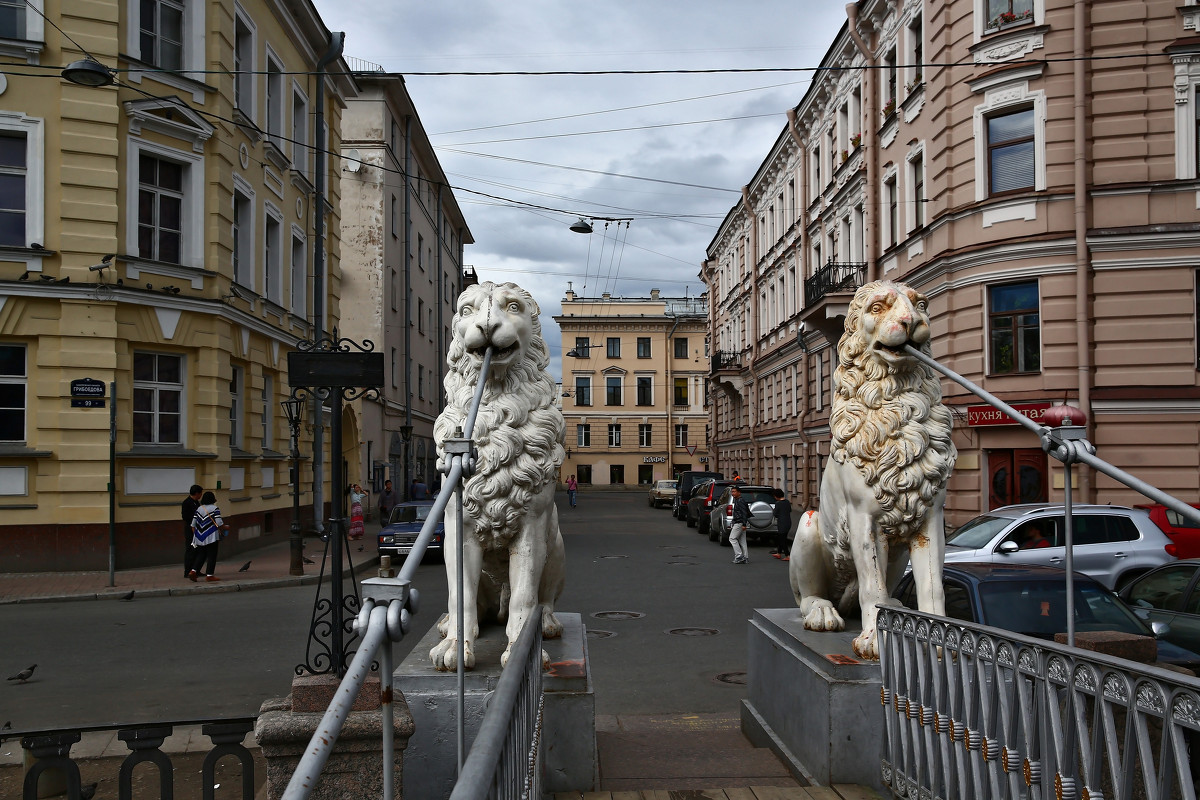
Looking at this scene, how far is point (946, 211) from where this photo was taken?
1870cm

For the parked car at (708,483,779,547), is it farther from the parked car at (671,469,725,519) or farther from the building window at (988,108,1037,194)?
the building window at (988,108,1037,194)

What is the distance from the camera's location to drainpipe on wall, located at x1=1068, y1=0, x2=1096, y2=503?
16562 millimetres

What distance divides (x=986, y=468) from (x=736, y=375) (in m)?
25.9

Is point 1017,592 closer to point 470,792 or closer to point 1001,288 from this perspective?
point 470,792

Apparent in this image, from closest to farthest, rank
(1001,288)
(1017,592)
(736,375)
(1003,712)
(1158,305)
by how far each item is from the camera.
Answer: (1003,712) < (1017,592) < (1158,305) < (1001,288) < (736,375)

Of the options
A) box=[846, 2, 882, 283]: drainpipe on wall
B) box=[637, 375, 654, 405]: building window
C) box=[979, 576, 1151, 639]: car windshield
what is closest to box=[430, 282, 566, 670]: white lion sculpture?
box=[979, 576, 1151, 639]: car windshield

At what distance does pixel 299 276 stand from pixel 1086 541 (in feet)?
60.6

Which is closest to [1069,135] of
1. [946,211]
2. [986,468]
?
[946,211]

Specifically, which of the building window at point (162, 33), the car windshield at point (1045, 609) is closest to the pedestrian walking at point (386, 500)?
the building window at point (162, 33)

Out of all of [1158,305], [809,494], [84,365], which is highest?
[1158,305]

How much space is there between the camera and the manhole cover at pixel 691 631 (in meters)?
10.6

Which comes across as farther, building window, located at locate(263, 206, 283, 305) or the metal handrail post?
building window, located at locate(263, 206, 283, 305)


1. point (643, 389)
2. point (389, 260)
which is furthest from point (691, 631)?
point (643, 389)

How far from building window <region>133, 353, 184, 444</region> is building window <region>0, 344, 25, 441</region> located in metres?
1.62
